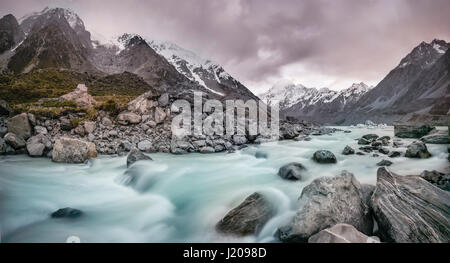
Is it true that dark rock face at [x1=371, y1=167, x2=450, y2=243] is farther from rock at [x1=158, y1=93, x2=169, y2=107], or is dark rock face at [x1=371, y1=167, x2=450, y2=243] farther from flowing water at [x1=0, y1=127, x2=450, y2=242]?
rock at [x1=158, y1=93, x2=169, y2=107]

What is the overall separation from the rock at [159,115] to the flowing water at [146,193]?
5.40 m

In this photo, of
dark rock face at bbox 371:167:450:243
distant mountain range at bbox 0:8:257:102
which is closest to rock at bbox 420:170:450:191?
dark rock face at bbox 371:167:450:243

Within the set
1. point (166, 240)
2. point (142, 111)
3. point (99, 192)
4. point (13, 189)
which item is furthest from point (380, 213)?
point (142, 111)

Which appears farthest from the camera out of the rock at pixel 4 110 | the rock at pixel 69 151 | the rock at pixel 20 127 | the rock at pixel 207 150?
the rock at pixel 4 110

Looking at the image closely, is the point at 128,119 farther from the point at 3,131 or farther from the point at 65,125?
the point at 3,131

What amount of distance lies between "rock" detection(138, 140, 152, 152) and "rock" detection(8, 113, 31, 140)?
21.2ft

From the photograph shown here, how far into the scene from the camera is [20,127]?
522 inches

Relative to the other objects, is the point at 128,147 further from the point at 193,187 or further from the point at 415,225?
the point at 415,225

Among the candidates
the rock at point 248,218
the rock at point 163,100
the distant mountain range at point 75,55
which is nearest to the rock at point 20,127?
the rock at point 163,100

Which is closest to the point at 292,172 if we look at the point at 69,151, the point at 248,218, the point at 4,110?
the point at 248,218

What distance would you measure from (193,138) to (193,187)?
7.88m

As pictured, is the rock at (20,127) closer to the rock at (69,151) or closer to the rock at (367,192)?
the rock at (69,151)

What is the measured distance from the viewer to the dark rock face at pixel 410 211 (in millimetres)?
3546
